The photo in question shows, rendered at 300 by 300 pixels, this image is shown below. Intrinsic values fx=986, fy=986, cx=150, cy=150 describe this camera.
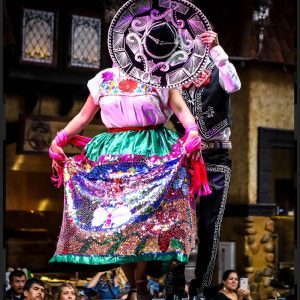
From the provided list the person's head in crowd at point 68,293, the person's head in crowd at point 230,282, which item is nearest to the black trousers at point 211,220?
the person's head in crowd at point 68,293

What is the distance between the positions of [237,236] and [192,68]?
26.4ft

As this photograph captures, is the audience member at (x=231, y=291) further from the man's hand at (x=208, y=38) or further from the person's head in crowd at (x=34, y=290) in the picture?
the man's hand at (x=208, y=38)

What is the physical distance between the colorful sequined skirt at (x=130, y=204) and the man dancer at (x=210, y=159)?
47 cm

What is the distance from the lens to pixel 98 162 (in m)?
5.61

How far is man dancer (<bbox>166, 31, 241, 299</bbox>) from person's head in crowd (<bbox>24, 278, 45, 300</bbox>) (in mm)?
1318

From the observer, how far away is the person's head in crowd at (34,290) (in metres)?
7.07

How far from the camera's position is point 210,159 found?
6.12 m

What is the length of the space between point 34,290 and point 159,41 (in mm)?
2446

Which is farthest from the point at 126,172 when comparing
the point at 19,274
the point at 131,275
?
the point at 19,274

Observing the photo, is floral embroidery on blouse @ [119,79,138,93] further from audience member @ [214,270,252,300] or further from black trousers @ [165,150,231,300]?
audience member @ [214,270,252,300]

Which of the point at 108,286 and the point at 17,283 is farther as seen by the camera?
the point at 108,286

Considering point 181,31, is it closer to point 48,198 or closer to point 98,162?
point 98,162

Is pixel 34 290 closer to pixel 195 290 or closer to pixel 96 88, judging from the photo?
pixel 195 290

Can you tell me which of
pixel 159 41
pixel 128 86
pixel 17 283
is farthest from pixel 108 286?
pixel 159 41
